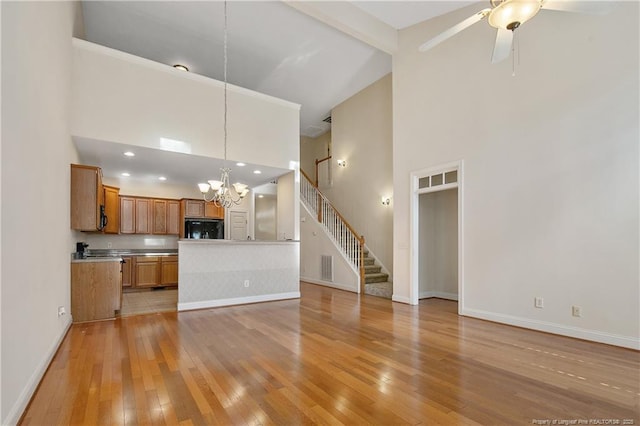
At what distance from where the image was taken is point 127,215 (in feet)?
25.9

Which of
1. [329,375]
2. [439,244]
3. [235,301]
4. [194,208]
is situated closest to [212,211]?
[194,208]

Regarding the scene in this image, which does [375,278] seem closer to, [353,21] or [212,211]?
[212,211]

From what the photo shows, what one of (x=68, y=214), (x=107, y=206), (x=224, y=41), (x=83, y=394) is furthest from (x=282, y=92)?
(x=83, y=394)

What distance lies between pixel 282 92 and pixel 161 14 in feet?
11.7

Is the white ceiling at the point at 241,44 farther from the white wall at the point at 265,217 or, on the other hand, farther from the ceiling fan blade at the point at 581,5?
the ceiling fan blade at the point at 581,5

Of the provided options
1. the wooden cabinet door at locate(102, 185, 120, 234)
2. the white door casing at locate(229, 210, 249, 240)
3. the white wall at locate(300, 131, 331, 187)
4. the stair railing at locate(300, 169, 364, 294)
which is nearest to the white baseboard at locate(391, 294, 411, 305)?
the stair railing at locate(300, 169, 364, 294)

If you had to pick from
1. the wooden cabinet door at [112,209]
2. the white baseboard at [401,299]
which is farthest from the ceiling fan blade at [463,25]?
the wooden cabinet door at [112,209]

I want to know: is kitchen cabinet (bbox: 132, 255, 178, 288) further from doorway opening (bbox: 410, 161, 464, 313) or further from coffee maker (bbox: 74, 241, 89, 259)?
doorway opening (bbox: 410, 161, 464, 313)

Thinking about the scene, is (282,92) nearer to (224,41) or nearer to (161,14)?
(224,41)

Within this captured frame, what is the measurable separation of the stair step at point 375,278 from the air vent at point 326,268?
1.06m

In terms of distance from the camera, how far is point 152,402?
2357 millimetres

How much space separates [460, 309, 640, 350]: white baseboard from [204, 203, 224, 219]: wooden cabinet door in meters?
6.76

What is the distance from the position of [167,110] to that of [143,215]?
12.6 ft

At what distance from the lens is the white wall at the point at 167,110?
4.71 m
